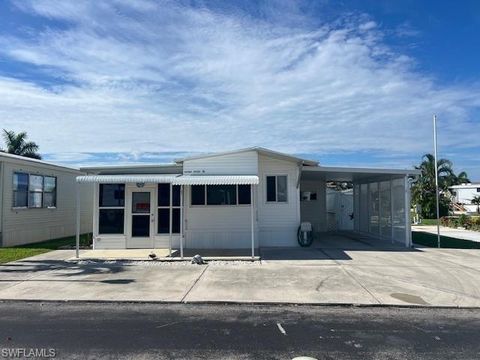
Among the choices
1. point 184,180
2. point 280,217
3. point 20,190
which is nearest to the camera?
point 184,180

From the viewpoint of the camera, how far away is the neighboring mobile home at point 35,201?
1500cm

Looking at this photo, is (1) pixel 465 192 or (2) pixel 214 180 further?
(1) pixel 465 192

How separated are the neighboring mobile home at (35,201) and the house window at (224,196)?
22.8 feet

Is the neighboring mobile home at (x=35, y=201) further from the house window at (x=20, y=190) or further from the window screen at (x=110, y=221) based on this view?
the window screen at (x=110, y=221)

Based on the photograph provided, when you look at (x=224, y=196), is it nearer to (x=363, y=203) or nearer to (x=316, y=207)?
(x=316, y=207)

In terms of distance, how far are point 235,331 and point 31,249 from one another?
1097 centimetres

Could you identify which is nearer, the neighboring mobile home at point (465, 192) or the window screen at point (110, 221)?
the window screen at point (110, 221)

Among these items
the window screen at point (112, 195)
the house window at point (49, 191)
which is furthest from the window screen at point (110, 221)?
the house window at point (49, 191)

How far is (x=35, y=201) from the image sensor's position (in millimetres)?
16688

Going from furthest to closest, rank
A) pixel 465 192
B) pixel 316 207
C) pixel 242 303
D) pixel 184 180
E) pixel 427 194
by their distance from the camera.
Result: pixel 465 192 → pixel 427 194 → pixel 316 207 → pixel 184 180 → pixel 242 303

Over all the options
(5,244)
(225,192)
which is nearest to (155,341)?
(225,192)

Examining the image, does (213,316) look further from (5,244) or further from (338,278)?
(5,244)

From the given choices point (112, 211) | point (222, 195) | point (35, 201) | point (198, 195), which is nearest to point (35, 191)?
point (35, 201)

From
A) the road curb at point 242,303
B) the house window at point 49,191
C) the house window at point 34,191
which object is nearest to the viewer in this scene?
the road curb at point 242,303
